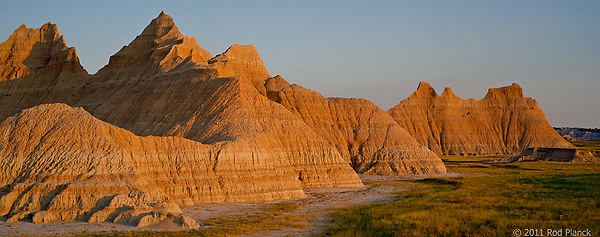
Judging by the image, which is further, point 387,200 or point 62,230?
point 387,200

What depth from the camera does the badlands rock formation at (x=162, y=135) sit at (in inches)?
1342

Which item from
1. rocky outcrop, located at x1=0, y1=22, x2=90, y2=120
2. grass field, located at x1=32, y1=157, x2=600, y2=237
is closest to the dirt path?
grass field, located at x1=32, y1=157, x2=600, y2=237

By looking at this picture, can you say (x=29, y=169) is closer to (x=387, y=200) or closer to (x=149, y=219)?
(x=149, y=219)

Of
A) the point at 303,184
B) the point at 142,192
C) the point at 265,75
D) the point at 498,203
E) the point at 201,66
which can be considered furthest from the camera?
the point at 265,75

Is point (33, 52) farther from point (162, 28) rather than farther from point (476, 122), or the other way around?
point (476, 122)

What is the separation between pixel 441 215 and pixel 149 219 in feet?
61.0

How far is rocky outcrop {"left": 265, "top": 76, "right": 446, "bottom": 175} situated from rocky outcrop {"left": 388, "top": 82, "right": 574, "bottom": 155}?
2262 inches

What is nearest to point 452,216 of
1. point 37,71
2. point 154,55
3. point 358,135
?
point 358,135

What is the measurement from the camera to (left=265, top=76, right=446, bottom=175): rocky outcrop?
7969 cm

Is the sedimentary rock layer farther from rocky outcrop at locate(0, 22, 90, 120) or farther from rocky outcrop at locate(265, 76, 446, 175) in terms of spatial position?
rocky outcrop at locate(265, 76, 446, 175)

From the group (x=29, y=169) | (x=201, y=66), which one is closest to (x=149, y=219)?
(x=29, y=169)

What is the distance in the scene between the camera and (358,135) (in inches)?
3302

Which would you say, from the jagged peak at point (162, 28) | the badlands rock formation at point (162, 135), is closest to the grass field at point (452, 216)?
the badlands rock formation at point (162, 135)

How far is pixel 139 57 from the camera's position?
260 feet
